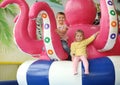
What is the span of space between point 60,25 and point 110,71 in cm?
45

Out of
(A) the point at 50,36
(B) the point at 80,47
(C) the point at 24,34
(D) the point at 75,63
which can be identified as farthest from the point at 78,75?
(C) the point at 24,34

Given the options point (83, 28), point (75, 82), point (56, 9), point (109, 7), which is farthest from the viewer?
point (56, 9)

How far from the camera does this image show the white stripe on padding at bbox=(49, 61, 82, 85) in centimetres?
153

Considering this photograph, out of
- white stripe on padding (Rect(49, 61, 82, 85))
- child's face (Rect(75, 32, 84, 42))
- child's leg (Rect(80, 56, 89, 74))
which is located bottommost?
white stripe on padding (Rect(49, 61, 82, 85))

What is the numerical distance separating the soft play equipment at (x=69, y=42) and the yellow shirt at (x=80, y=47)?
45 mm

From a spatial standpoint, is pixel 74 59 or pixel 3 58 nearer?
pixel 74 59

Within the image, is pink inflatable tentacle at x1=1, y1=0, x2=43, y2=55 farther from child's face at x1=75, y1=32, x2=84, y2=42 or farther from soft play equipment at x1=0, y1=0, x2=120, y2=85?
child's face at x1=75, y1=32, x2=84, y2=42

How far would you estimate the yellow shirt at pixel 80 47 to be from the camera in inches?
64.4

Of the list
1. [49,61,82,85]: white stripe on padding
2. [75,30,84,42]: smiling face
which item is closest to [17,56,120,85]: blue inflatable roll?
[49,61,82,85]: white stripe on padding

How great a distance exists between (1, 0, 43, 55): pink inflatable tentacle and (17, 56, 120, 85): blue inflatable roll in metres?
0.21

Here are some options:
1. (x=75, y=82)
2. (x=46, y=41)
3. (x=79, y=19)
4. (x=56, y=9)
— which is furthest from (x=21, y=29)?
(x=56, y=9)

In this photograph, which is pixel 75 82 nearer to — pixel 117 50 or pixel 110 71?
pixel 110 71

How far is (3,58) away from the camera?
3.04m

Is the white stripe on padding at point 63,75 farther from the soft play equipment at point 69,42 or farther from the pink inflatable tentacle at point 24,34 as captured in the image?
the pink inflatable tentacle at point 24,34
